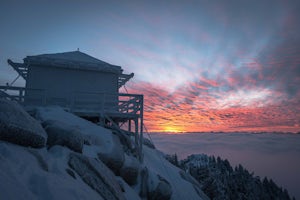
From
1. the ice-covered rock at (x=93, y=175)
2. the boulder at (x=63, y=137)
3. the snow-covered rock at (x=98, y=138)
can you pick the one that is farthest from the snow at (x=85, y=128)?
the ice-covered rock at (x=93, y=175)

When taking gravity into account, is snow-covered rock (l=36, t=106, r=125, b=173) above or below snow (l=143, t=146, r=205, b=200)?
above

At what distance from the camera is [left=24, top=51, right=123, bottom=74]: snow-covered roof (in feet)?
50.0

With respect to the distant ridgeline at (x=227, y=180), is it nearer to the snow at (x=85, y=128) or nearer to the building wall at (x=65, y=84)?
the building wall at (x=65, y=84)

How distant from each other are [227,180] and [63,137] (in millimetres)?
42266

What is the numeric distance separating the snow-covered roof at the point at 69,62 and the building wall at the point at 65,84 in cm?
48

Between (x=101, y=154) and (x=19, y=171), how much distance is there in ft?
15.3

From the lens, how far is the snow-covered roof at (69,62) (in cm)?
1524

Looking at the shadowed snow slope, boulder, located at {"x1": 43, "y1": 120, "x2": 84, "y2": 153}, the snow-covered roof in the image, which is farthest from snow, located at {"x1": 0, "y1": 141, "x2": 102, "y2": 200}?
the snow-covered roof

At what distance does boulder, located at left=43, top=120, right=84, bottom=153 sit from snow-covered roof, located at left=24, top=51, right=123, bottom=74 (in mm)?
9470

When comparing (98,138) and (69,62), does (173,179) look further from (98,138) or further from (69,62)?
(69,62)

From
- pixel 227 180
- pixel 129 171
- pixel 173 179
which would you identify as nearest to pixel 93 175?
pixel 129 171

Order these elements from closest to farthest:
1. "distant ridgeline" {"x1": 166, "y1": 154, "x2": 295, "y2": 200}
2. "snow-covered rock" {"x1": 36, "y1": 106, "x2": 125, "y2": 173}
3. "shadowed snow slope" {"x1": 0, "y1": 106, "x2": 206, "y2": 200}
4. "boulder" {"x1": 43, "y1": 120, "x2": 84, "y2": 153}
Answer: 1. "shadowed snow slope" {"x1": 0, "y1": 106, "x2": 206, "y2": 200}
2. "boulder" {"x1": 43, "y1": 120, "x2": 84, "y2": 153}
3. "snow-covered rock" {"x1": 36, "y1": 106, "x2": 125, "y2": 173}
4. "distant ridgeline" {"x1": 166, "y1": 154, "x2": 295, "y2": 200}

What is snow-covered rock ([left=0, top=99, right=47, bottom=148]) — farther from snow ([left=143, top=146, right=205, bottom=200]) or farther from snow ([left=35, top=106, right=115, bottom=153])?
snow ([left=143, top=146, right=205, bottom=200])

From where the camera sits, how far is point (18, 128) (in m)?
5.20
